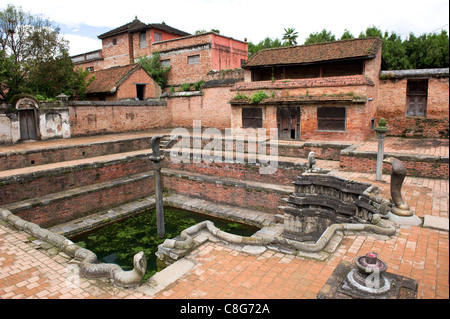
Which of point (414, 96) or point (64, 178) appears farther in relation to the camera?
point (414, 96)

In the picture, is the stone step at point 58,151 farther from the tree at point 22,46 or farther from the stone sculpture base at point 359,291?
the stone sculpture base at point 359,291

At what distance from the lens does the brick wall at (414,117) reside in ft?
47.4

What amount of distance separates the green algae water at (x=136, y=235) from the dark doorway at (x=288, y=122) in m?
6.94

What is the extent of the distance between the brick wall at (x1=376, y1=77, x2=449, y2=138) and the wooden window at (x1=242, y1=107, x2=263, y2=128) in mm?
6156

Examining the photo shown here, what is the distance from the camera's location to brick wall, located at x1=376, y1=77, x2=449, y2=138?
14438 mm

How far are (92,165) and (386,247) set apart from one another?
10696 mm

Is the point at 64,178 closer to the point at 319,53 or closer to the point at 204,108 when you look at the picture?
the point at 204,108

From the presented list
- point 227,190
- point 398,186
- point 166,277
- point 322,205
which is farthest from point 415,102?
point 166,277

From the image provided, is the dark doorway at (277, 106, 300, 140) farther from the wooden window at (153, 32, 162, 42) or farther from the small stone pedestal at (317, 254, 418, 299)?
the wooden window at (153, 32, 162, 42)

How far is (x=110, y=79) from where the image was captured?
22.0 meters

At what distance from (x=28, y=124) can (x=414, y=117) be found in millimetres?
19614

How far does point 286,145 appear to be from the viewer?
13773 millimetres

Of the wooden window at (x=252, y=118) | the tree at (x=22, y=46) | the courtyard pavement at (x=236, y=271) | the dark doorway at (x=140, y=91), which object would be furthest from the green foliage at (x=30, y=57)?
the courtyard pavement at (x=236, y=271)
